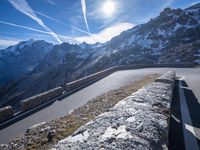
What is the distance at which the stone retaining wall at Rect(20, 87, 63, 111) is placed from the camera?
11.1 metres

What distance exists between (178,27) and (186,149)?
3830 inches

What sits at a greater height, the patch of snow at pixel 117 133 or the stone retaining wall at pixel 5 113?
the patch of snow at pixel 117 133

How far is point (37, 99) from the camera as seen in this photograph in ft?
39.6

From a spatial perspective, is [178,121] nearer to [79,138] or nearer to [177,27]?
[79,138]

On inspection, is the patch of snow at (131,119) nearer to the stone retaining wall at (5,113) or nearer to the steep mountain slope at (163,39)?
the stone retaining wall at (5,113)

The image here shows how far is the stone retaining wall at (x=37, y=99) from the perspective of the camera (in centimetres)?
1109

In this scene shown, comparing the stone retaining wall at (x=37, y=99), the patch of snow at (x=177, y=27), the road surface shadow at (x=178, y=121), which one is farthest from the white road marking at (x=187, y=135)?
the patch of snow at (x=177, y=27)

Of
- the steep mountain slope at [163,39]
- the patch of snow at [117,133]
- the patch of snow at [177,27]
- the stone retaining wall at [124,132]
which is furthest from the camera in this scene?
the patch of snow at [177,27]

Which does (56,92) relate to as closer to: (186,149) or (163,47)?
(186,149)

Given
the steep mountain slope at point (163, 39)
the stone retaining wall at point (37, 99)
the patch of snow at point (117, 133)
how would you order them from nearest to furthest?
1. the patch of snow at point (117, 133)
2. the stone retaining wall at point (37, 99)
3. the steep mountain slope at point (163, 39)

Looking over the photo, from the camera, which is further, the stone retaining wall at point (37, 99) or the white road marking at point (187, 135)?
the stone retaining wall at point (37, 99)

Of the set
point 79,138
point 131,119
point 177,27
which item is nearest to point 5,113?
point 79,138

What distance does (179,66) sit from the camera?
30672 mm

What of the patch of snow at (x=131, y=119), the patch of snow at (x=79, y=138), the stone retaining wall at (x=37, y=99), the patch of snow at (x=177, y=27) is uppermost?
the patch of snow at (x=177, y=27)
